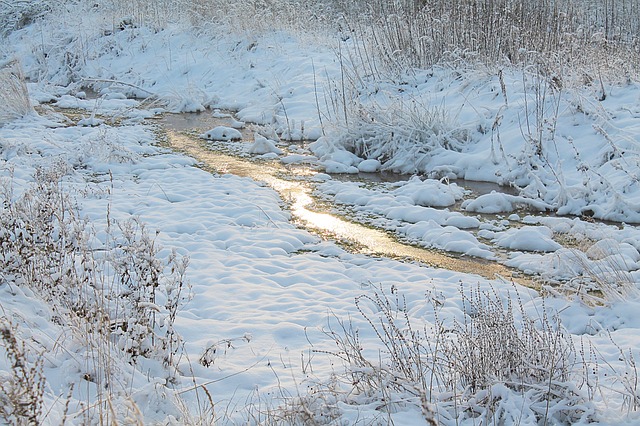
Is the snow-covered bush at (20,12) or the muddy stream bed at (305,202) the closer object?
the muddy stream bed at (305,202)

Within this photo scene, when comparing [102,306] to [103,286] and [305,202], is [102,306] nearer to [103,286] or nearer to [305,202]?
[103,286]

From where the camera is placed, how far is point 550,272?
5.71 m

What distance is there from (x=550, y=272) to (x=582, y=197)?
78.6 inches

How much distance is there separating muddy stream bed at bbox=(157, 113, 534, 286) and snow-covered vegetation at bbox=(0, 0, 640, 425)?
183mm

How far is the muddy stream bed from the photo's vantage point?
6.13 metres

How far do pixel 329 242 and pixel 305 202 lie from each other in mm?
1313

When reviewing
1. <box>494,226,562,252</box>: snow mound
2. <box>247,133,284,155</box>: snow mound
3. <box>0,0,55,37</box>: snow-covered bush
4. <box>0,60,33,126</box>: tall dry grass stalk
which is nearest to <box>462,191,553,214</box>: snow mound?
<box>494,226,562,252</box>: snow mound

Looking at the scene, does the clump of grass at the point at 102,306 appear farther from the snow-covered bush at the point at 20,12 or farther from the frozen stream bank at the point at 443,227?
the snow-covered bush at the point at 20,12

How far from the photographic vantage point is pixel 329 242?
6656 millimetres

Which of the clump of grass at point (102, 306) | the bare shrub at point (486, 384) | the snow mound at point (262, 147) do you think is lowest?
the snow mound at point (262, 147)

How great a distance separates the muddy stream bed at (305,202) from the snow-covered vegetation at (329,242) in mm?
183

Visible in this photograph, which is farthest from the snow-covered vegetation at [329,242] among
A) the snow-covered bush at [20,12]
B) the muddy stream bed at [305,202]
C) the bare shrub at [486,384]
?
A: the snow-covered bush at [20,12]

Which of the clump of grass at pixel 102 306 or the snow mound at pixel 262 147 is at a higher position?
the clump of grass at pixel 102 306

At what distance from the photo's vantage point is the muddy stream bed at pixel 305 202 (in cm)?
613
